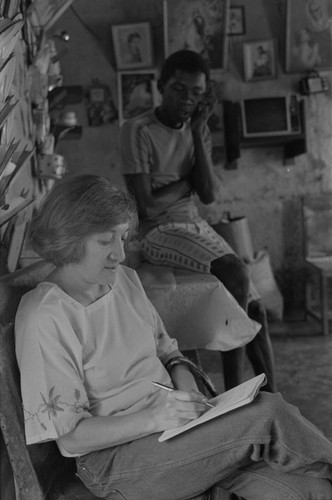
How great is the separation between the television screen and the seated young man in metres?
0.09

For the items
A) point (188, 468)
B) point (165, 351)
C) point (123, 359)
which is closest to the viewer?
point (188, 468)

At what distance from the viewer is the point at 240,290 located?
1.33m

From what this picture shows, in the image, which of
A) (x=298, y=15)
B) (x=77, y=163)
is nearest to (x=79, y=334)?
(x=77, y=163)

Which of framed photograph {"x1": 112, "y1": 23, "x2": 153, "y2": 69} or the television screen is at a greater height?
framed photograph {"x1": 112, "y1": 23, "x2": 153, "y2": 69}

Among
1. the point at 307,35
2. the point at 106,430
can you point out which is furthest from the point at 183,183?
the point at 106,430

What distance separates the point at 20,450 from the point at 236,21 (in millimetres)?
923

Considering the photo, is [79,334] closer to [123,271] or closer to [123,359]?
[123,359]

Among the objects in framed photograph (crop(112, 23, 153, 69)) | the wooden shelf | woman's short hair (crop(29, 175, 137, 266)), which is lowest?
woman's short hair (crop(29, 175, 137, 266))

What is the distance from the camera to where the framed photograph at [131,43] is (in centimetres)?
126

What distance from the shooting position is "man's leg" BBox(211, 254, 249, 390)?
133 cm

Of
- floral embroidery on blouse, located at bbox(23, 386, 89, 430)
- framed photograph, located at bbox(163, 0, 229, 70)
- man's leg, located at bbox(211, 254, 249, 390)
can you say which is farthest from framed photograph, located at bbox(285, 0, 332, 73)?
floral embroidery on blouse, located at bbox(23, 386, 89, 430)

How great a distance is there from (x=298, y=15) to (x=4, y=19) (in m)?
0.60

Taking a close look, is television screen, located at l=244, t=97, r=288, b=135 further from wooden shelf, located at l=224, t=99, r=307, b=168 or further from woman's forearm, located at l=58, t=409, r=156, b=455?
woman's forearm, located at l=58, t=409, r=156, b=455

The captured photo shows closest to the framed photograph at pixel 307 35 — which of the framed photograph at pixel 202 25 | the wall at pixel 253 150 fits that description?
the wall at pixel 253 150
